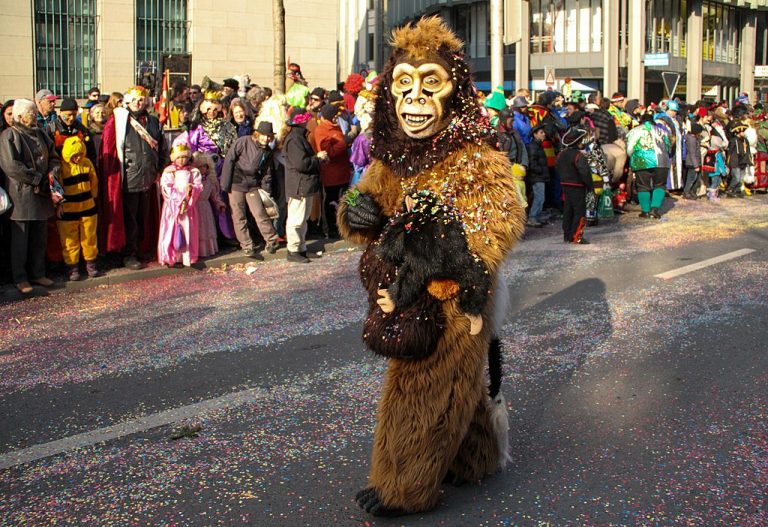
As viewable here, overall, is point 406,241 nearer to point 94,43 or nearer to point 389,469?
point 389,469

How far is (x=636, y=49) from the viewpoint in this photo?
127ft

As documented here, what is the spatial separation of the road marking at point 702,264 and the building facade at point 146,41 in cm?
1305

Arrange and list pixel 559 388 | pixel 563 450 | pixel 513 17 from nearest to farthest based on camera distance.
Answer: pixel 563 450
pixel 559 388
pixel 513 17

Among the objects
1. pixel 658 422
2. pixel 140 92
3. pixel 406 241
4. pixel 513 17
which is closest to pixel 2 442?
pixel 406 241

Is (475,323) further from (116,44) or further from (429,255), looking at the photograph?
(116,44)

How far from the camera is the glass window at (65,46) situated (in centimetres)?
2105

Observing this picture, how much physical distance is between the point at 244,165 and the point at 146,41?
12.9 m

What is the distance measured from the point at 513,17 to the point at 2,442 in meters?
14.4

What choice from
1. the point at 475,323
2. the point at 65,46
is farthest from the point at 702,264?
the point at 65,46

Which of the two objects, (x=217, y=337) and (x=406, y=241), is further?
(x=217, y=337)

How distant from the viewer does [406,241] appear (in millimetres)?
3803

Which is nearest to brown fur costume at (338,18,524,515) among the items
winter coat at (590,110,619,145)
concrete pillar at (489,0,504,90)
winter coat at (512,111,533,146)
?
winter coat at (512,111,533,146)

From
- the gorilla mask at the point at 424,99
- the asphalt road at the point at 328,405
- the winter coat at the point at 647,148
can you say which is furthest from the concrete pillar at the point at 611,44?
the gorilla mask at the point at 424,99

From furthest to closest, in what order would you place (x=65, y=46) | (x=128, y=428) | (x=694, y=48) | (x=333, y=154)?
1. (x=694, y=48)
2. (x=65, y=46)
3. (x=333, y=154)
4. (x=128, y=428)
